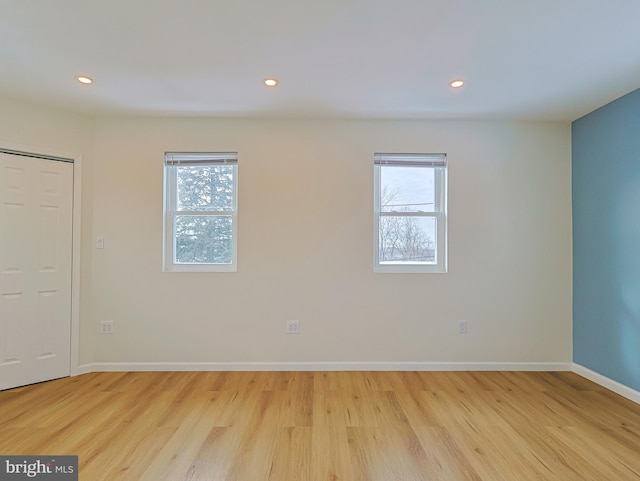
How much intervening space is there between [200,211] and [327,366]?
6.62 feet

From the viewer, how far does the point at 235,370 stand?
306 centimetres

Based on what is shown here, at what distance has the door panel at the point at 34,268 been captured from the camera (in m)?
2.68

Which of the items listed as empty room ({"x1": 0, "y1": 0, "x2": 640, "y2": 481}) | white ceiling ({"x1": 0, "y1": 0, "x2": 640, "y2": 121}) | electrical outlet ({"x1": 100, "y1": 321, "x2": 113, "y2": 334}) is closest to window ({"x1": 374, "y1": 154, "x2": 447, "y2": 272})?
empty room ({"x1": 0, "y1": 0, "x2": 640, "y2": 481})

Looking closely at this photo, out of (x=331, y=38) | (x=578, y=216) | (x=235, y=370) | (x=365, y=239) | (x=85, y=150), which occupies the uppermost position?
(x=331, y=38)

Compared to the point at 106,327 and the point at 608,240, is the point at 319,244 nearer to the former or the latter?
the point at 106,327

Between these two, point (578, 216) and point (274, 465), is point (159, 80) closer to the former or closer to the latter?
point (274, 465)

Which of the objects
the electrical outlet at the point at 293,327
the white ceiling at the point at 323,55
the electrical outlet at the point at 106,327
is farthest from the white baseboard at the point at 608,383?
the electrical outlet at the point at 106,327

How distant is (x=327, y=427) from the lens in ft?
6.87

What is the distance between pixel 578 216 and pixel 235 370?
12.1 feet

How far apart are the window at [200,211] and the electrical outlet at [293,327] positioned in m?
0.83

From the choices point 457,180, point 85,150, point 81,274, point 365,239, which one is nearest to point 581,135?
point 457,180

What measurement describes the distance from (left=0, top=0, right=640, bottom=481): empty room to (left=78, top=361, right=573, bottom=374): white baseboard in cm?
2

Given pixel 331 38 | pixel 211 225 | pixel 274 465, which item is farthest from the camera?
pixel 211 225

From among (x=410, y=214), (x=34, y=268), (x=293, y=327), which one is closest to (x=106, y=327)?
(x=34, y=268)
